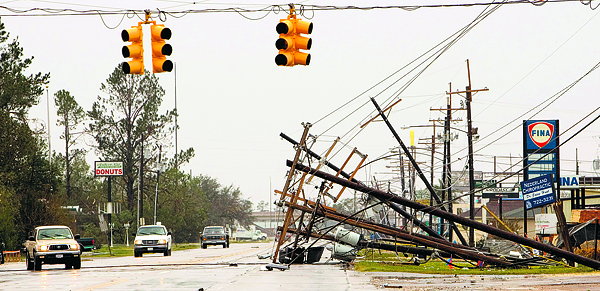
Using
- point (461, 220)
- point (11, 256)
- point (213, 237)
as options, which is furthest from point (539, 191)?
point (213, 237)

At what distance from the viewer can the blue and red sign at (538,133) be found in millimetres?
38281

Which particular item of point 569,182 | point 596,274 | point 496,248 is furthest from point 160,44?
point 569,182

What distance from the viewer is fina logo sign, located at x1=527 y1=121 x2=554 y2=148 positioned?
38.3m

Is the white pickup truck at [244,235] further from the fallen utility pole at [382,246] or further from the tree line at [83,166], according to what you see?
the fallen utility pole at [382,246]

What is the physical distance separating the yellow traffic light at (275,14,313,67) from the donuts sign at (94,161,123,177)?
6777 cm

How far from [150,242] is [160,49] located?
26.7 meters

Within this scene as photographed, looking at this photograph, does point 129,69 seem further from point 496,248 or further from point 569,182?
point 569,182

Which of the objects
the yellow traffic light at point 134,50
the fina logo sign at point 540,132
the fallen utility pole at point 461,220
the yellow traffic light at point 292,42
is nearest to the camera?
the yellow traffic light at point 292,42

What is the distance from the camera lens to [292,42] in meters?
17.2

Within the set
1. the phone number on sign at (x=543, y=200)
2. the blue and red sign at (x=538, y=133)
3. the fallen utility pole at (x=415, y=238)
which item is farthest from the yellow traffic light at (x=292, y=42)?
the blue and red sign at (x=538, y=133)

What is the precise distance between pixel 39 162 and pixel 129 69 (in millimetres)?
42983

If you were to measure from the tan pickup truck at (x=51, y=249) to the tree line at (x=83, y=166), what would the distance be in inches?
872

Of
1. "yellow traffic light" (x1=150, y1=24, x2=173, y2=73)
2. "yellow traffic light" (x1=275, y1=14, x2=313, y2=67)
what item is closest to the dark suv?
"yellow traffic light" (x1=150, y1=24, x2=173, y2=73)

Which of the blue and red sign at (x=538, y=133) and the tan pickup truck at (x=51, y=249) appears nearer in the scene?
the tan pickup truck at (x=51, y=249)
